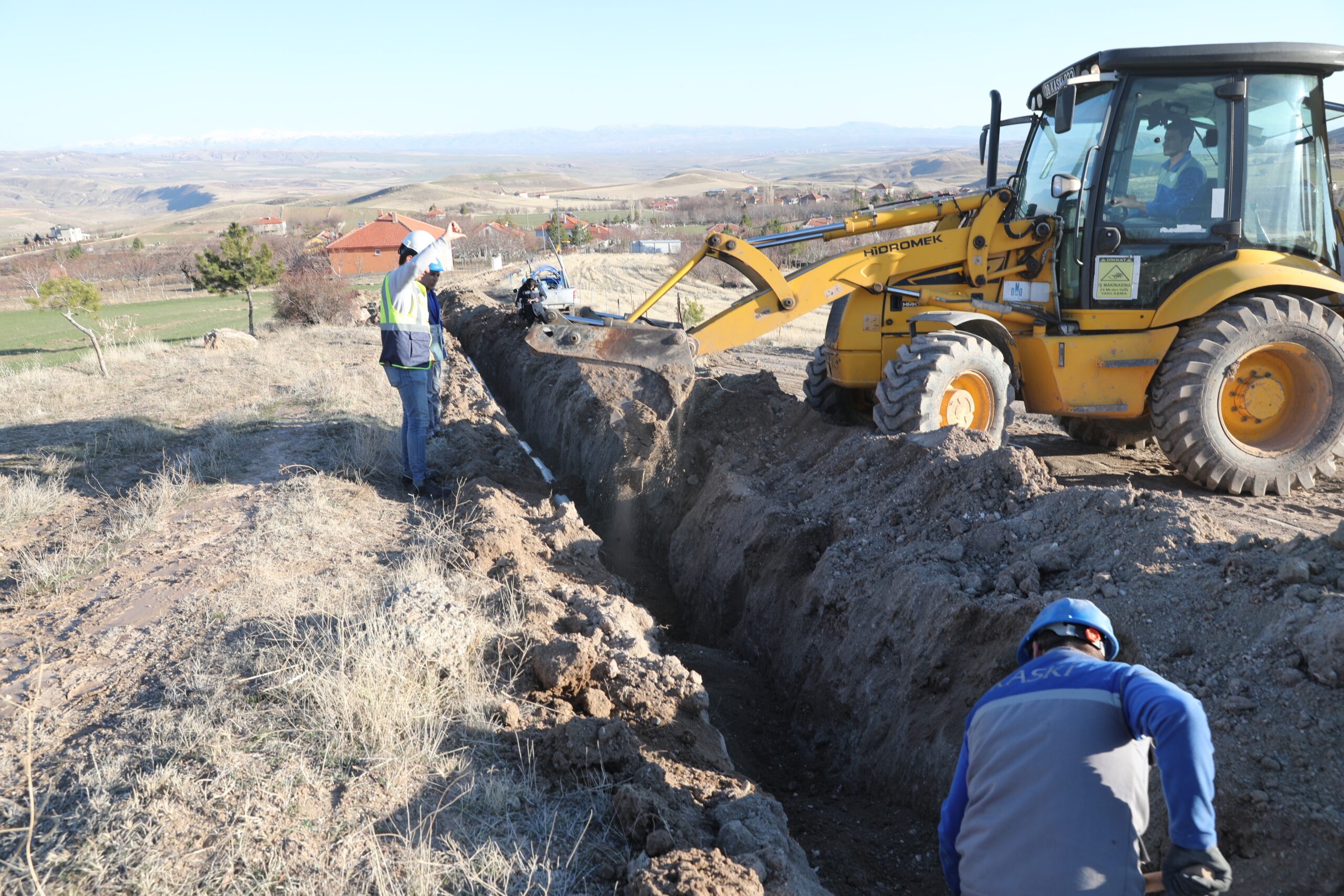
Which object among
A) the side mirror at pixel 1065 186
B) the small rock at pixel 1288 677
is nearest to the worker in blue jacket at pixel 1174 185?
the side mirror at pixel 1065 186

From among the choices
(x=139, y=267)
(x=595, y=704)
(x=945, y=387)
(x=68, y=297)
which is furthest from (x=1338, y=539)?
(x=139, y=267)

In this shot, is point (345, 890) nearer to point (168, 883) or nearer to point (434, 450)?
point (168, 883)

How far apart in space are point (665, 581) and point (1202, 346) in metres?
4.87

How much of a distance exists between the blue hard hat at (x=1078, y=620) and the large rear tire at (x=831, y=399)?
19.0ft

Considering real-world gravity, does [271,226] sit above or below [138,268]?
above

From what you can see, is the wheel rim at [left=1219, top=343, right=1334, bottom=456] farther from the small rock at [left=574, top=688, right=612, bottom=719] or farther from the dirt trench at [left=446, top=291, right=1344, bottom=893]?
the small rock at [left=574, top=688, right=612, bottom=719]

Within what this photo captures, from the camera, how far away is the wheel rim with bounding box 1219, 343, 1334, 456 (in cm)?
665

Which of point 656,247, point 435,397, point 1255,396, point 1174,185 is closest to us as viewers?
point 1174,185

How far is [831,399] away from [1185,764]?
650 cm

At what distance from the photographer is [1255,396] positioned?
678cm

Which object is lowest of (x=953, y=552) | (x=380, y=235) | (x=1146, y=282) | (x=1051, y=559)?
(x=953, y=552)

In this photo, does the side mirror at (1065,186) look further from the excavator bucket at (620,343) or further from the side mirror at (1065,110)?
the excavator bucket at (620,343)

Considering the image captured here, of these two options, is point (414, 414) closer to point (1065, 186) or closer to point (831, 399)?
point (831, 399)

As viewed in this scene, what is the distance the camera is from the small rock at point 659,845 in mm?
3168
